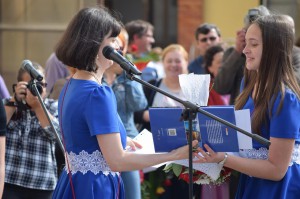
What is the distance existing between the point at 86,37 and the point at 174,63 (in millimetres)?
3752

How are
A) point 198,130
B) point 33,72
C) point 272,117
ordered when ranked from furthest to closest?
point 33,72 → point 272,117 → point 198,130

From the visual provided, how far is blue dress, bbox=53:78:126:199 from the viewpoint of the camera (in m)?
3.82

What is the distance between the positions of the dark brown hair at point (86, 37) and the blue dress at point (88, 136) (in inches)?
4.3

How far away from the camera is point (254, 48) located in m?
4.07

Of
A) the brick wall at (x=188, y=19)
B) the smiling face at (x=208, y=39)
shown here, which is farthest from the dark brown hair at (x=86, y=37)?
the brick wall at (x=188, y=19)

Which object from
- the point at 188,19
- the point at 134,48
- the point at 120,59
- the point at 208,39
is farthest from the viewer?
the point at 188,19

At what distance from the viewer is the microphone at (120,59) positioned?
3.67m

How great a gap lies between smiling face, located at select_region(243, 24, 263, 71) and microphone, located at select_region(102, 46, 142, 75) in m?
0.71

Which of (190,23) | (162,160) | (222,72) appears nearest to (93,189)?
(162,160)

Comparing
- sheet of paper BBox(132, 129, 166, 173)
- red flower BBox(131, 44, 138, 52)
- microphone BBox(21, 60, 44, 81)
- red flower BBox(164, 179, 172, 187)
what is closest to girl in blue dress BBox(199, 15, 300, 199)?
sheet of paper BBox(132, 129, 166, 173)

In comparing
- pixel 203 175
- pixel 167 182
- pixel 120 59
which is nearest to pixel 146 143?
pixel 203 175

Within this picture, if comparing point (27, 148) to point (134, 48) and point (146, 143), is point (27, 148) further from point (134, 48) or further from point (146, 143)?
point (134, 48)

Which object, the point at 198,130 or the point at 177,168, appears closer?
the point at 198,130

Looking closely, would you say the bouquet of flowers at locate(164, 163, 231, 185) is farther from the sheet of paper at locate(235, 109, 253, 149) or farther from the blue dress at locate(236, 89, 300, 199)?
the sheet of paper at locate(235, 109, 253, 149)
